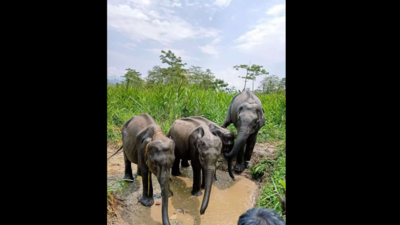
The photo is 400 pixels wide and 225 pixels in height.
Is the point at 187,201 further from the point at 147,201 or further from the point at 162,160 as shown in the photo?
the point at 162,160

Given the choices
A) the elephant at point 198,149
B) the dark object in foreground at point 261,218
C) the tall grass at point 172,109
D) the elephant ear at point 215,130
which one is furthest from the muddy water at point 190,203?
the tall grass at point 172,109

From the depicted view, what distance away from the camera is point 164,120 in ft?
17.0

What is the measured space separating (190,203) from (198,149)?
762 millimetres

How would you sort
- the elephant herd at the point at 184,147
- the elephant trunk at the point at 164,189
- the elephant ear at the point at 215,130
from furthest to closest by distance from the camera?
1. the elephant ear at the point at 215,130
2. the elephant herd at the point at 184,147
3. the elephant trunk at the point at 164,189

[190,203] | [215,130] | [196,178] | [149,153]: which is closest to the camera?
[149,153]

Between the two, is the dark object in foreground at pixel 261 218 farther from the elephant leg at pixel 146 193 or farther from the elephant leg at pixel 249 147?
the elephant leg at pixel 249 147

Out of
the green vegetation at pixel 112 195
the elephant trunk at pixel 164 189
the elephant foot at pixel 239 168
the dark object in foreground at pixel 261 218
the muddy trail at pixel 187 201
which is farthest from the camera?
the elephant foot at pixel 239 168

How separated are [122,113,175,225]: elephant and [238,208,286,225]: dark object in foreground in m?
1.16

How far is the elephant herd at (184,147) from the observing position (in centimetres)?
236

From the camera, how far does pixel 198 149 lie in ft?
9.28

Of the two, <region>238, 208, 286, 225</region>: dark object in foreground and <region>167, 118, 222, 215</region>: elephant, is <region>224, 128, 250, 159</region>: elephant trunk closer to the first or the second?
<region>167, 118, 222, 215</region>: elephant

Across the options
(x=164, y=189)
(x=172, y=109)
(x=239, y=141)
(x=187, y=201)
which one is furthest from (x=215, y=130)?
(x=172, y=109)

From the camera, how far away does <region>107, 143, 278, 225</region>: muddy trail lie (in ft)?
8.52
